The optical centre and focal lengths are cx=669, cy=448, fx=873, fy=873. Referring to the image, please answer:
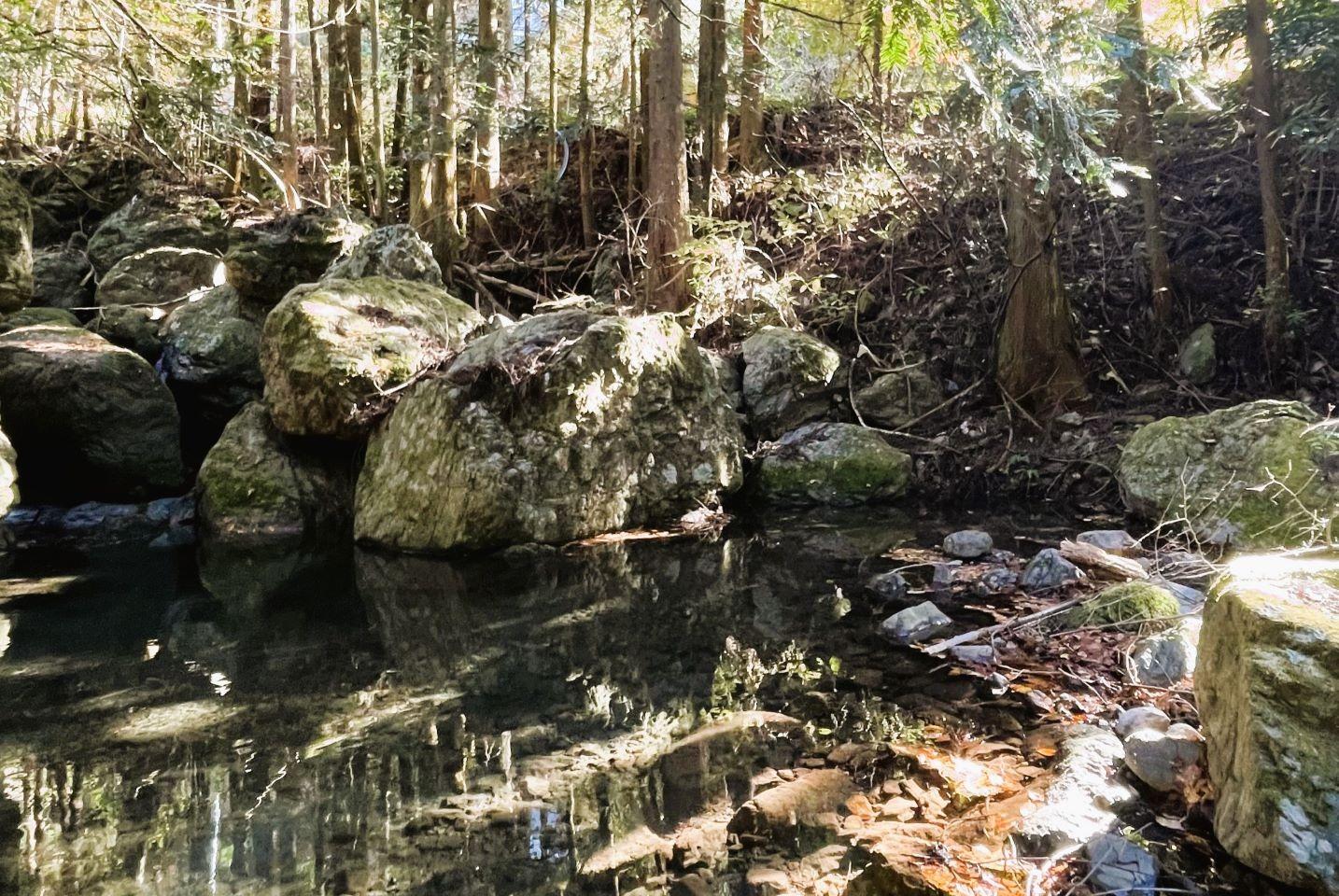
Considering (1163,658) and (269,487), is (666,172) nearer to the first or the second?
(269,487)

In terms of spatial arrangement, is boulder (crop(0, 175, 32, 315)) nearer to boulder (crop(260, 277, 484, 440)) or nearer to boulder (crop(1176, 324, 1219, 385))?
boulder (crop(260, 277, 484, 440))

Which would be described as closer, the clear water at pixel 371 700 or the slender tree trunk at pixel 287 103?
the clear water at pixel 371 700

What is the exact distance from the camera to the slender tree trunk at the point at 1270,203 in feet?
23.9

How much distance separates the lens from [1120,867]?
7.57 feet

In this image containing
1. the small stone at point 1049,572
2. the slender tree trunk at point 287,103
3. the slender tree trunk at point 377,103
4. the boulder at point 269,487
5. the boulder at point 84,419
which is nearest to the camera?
the small stone at point 1049,572

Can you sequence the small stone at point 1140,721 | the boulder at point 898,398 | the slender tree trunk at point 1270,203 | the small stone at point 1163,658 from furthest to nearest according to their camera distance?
the boulder at point 898,398 → the slender tree trunk at point 1270,203 → the small stone at point 1163,658 → the small stone at point 1140,721

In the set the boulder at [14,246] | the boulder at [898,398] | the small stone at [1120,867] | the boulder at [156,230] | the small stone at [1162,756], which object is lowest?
the small stone at [1120,867]

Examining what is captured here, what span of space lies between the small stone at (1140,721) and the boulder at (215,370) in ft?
27.3

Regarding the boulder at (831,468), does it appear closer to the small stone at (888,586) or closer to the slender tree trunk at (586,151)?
the small stone at (888,586)

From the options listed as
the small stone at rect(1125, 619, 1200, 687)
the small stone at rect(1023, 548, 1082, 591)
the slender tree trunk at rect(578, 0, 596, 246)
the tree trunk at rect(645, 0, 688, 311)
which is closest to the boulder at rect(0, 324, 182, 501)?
the tree trunk at rect(645, 0, 688, 311)

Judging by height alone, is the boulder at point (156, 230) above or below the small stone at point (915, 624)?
above

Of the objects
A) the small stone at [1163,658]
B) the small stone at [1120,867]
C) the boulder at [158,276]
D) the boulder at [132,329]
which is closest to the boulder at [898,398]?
the small stone at [1163,658]

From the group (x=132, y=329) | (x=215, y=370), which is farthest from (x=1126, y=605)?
(x=132, y=329)

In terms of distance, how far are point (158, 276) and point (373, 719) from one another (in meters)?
10.5
